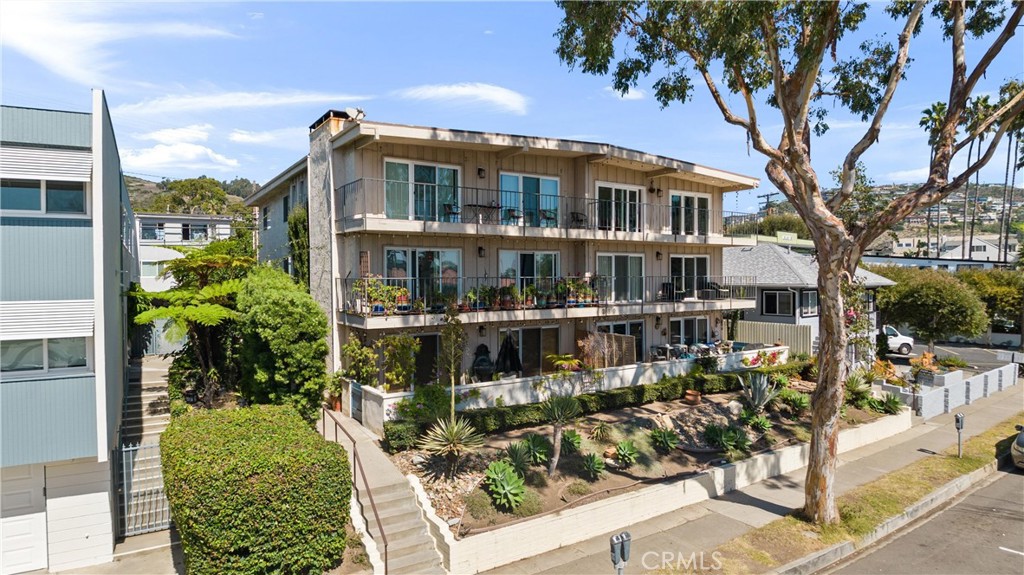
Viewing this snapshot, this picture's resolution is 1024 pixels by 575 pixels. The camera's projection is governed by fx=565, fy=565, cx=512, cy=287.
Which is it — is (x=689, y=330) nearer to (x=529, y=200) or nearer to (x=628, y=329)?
(x=628, y=329)

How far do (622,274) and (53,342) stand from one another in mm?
17996

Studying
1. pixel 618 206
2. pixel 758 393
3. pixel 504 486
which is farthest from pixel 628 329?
pixel 504 486

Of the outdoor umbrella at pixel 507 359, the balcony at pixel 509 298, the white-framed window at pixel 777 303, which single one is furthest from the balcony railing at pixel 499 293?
the white-framed window at pixel 777 303

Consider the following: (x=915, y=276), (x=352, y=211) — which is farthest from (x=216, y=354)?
(x=915, y=276)

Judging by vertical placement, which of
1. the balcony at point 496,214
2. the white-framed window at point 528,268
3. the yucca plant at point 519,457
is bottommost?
the yucca plant at point 519,457

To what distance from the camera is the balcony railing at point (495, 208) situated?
16.8 meters

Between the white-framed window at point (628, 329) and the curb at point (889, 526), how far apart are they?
10.0m

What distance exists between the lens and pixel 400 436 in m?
13.6

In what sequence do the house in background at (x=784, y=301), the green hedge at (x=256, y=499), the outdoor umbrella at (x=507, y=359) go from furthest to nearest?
the house in background at (x=784, y=301) < the outdoor umbrella at (x=507, y=359) < the green hedge at (x=256, y=499)

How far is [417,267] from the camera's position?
1777 cm

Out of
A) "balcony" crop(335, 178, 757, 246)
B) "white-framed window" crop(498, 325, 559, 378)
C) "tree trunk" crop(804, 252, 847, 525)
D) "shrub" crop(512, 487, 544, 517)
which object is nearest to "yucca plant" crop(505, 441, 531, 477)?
"shrub" crop(512, 487, 544, 517)

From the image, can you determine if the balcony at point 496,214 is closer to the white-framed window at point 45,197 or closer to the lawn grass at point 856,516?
the white-framed window at point 45,197

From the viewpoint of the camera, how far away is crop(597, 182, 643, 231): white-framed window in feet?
70.5

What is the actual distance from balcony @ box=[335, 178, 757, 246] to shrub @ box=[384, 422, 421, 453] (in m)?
5.53
